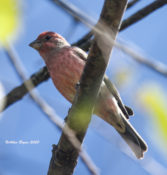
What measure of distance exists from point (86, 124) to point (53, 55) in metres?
2.79

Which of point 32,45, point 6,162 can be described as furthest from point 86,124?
point 32,45

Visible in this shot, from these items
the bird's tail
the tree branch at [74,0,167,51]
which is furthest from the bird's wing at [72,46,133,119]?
the tree branch at [74,0,167,51]

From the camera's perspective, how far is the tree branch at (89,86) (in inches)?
112

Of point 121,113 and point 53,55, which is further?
point 53,55

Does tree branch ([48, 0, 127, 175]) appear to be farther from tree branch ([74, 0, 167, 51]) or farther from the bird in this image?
tree branch ([74, 0, 167, 51])

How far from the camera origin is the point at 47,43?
763 centimetres

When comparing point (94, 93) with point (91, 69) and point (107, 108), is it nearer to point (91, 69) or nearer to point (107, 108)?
point (91, 69)

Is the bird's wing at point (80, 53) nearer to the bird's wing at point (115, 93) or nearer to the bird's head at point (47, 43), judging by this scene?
the bird's wing at point (115, 93)

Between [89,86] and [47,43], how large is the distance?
4.04m

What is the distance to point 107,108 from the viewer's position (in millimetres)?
6016

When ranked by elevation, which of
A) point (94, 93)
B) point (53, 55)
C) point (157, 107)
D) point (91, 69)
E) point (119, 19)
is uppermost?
point (119, 19)

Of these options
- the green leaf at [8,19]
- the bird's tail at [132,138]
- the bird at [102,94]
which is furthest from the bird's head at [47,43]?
the green leaf at [8,19]

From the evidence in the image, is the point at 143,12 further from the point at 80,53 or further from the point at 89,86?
the point at 89,86

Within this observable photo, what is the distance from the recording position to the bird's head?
7.50 meters
